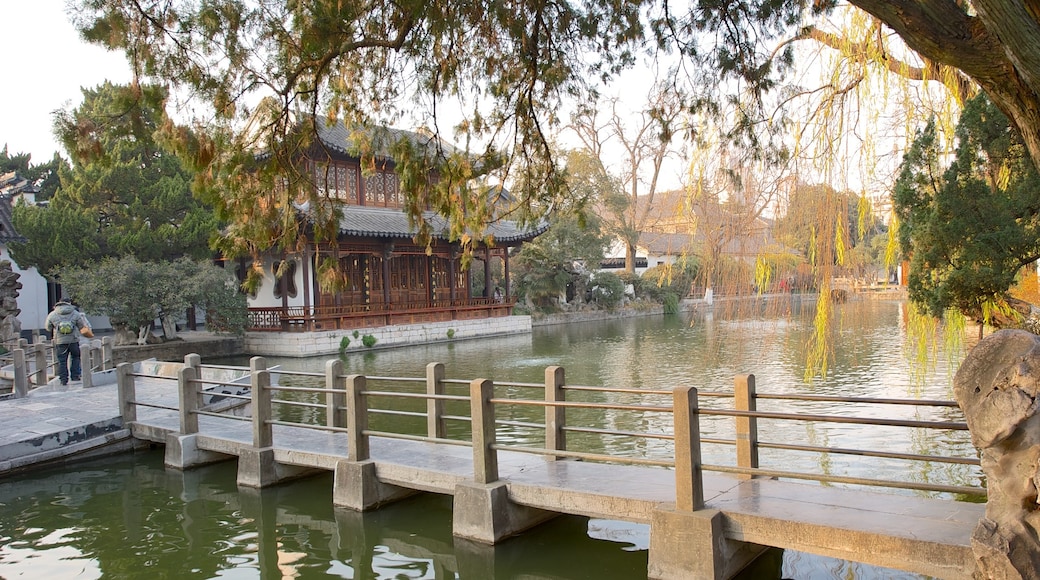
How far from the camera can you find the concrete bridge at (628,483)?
12.5ft

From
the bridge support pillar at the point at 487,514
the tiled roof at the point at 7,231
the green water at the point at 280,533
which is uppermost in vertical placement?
the tiled roof at the point at 7,231

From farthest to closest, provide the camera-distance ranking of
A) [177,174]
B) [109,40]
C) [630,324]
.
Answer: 1. [630,324]
2. [177,174]
3. [109,40]

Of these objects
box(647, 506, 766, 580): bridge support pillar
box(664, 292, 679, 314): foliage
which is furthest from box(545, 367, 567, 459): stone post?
box(664, 292, 679, 314): foliage

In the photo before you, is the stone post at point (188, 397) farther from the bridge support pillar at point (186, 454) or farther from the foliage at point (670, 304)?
the foliage at point (670, 304)

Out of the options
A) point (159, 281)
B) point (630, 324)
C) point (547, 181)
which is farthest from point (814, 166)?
point (630, 324)

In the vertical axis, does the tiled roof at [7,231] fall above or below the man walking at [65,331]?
above

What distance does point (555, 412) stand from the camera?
5.67m

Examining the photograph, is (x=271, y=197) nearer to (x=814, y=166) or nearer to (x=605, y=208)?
(x=814, y=166)

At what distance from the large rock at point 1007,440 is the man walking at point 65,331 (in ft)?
33.7

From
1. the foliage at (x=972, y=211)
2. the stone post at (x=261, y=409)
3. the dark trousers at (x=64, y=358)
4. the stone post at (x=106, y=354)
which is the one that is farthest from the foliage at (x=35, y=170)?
the foliage at (x=972, y=211)

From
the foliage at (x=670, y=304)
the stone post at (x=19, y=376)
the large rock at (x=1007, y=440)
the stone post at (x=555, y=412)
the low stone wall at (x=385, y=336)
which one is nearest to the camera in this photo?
the large rock at (x=1007, y=440)

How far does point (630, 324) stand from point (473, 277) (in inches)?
226

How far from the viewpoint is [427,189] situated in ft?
21.5

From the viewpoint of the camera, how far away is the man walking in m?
10.4
